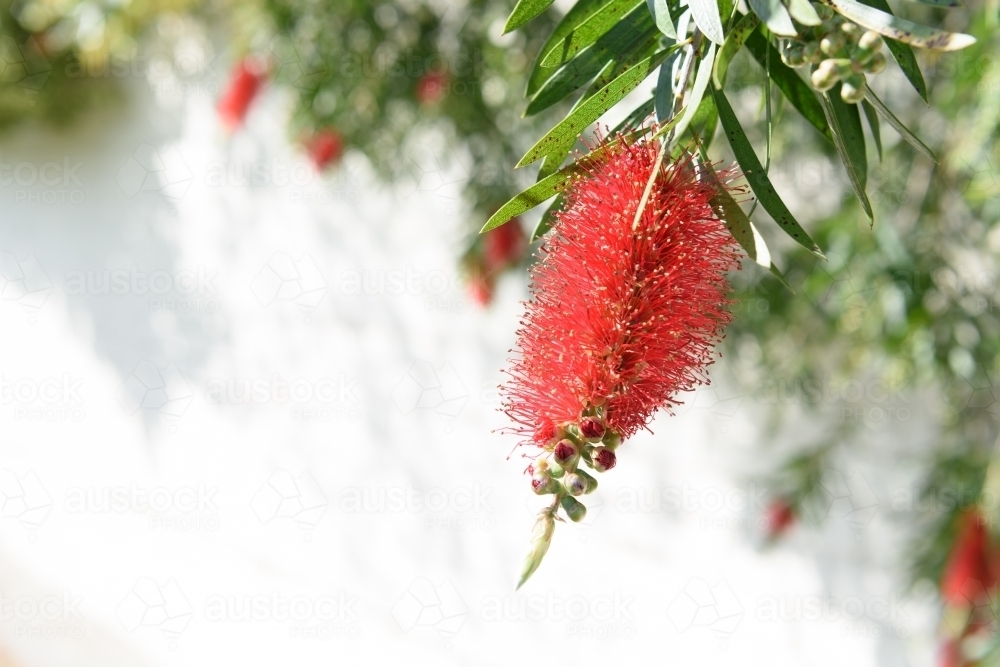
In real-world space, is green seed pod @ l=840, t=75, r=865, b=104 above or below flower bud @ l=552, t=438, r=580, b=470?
above

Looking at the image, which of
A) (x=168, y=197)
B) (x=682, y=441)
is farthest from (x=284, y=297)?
(x=682, y=441)

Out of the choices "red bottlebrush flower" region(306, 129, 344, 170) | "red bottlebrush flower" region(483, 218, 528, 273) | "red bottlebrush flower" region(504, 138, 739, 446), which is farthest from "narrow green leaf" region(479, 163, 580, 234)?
"red bottlebrush flower" region(306, 129, 344, 170)

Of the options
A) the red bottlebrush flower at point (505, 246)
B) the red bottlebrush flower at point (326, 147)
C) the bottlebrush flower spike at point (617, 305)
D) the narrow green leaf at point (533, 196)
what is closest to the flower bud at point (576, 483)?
the bottlebrush flower spike at point (617, 305)

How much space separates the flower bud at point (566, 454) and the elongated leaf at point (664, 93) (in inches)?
9.2

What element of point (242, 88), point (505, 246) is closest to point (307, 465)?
point (242, 88)

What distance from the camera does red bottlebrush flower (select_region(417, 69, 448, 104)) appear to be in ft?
6.42

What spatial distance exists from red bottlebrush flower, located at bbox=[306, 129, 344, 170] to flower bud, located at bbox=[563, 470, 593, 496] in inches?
68.2

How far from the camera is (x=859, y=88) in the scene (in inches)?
19.0

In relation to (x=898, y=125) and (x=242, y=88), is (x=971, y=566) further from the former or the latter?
(x=242, y=88)

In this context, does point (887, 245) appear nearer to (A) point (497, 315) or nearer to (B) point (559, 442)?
(B) point (559, 442)

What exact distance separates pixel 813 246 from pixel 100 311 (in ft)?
11.8

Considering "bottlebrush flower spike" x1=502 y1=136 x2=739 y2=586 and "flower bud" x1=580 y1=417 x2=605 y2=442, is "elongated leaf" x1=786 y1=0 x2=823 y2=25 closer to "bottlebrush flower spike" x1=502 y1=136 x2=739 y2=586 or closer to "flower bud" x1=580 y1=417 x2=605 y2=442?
"bottlebrush flower spike" x1=502 y1=136 x2=739 y2=586

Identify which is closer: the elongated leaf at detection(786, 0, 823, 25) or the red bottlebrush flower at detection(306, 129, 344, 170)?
the elongated leaf at detection(786, 0, 823, 25)

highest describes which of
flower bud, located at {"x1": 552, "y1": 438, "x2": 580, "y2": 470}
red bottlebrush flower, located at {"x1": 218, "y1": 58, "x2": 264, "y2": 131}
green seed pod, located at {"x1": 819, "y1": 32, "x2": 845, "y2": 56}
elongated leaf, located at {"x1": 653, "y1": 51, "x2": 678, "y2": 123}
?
red bottlebrush flower, located at {"x1": 218, "y1": 58, "x2": 264, "y2": 131}
